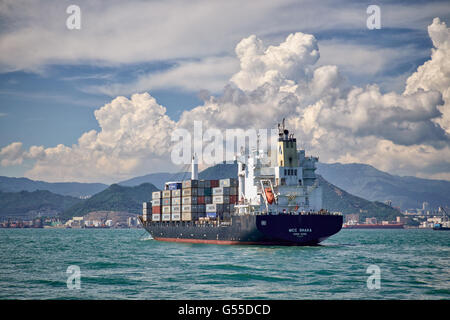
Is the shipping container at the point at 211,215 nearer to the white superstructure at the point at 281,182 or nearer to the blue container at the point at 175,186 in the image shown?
the white superstructure at the point at 281,182

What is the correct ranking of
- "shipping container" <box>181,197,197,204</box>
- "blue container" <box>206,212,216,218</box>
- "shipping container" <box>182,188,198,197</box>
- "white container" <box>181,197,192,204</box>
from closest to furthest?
"blue container" <box>206,212,216,218</box>
"shipping container" <box>182,188,198,197</box>
"shipping container" <box>181,197,197,204</box>
"white container" <box>181,197,192,204</box>

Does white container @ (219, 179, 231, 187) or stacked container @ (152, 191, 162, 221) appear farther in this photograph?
stacked container @ (152, 191, 162, 221)

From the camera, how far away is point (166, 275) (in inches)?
1718

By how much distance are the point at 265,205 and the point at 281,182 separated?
4178 mm

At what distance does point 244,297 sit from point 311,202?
4685cm

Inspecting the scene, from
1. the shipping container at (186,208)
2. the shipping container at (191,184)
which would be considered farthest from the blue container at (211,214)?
the shipping container at (191,184)

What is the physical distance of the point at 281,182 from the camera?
7588 cm

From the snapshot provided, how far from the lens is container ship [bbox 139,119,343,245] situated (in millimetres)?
70550

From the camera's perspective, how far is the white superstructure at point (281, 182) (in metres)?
75.3

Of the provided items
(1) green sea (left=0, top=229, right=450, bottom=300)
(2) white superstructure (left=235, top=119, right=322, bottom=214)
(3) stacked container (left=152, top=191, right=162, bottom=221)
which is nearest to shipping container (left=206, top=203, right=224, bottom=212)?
(2) white superstructure (left=235, top=119, right=322, bottom=214)

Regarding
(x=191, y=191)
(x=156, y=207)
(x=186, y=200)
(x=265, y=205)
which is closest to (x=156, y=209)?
(x=156, y=207)

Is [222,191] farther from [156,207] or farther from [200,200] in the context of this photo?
[156,207]

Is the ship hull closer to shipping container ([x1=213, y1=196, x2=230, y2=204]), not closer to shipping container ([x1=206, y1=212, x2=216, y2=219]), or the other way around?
shipping container ([x1=213, y1=196, x2=230, y2=204])
